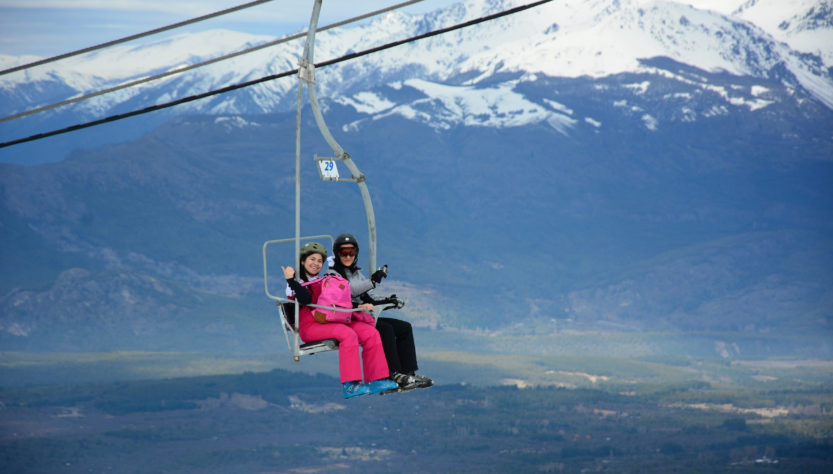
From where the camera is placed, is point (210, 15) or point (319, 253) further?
point (319, 253)

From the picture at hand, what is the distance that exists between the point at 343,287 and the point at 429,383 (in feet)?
7.16

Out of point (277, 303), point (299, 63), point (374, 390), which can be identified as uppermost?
point (299, 63)

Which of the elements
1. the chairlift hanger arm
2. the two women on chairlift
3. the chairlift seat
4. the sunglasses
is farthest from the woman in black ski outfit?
the chairlift hanger arm

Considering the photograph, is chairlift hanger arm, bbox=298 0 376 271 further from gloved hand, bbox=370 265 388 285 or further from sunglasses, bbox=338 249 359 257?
gloved hand, bbox=370 265 388 285

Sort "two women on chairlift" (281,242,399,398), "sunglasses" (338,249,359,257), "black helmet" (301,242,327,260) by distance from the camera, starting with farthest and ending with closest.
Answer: "sunglasses" (338,249,359,257) < "black helmet" (301,242,327,260) < "two women on chairlift" (281,242,399,398)

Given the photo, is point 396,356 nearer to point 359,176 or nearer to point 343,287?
point 343,287

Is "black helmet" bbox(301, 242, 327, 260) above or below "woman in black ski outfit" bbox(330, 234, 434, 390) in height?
above

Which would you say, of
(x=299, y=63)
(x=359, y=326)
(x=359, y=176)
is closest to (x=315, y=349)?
(x=359, y=326)

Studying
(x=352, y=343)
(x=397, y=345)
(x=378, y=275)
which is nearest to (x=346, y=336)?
(x=352, y=343)

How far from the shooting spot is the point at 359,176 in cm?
1962

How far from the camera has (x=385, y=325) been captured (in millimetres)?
21203

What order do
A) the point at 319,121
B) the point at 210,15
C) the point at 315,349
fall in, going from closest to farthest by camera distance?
the point at 210,15
the point at 319,121
the point at 315,349

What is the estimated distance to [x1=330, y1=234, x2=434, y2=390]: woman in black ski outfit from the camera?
2089cm

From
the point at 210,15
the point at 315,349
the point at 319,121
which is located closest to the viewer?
the point at 210,15
